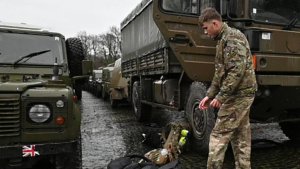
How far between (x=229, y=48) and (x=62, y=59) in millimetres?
2870

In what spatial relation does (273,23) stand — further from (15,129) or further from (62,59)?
(15,129)

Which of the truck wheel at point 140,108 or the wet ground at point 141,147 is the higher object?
the truck wheel at point 140,108

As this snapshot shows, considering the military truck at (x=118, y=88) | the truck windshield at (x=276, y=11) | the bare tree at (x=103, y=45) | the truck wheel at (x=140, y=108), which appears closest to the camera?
the truck windshield at (x=276, y=11)

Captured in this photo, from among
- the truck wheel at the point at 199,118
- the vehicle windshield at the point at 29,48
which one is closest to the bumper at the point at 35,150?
the vehicle windshield at the point at 29,48

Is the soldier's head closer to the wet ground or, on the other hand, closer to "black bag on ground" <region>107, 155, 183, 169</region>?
"black bag on ground" <region>107, 155, 183, 169</region>

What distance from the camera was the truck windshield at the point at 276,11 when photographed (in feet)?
19.5

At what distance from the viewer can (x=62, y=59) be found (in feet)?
20.0

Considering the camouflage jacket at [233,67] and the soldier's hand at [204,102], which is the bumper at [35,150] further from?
the camouflage jacket at [233,67]

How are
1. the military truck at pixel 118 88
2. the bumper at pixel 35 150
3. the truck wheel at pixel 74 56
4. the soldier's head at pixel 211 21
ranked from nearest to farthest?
1. the bumper at pixel 35 150
2. the soldier's head at pixel 211 21
3. the truck wheel at pixel 74 56
4. the military truck at pixel 118 88

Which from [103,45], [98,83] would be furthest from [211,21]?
[103,45]

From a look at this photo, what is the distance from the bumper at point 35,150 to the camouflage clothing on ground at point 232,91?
156 cm

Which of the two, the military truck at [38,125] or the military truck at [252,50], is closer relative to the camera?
the military truck at [38,125]

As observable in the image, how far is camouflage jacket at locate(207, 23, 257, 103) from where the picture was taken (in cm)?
414

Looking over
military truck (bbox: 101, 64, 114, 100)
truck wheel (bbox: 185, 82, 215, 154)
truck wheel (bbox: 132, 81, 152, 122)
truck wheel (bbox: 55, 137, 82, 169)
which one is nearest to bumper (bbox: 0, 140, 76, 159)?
truck wheel (bbox: 55, 137, 82, 169)
